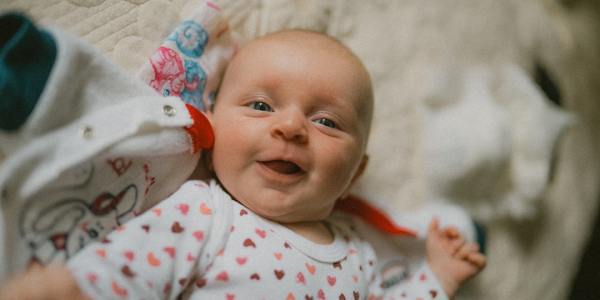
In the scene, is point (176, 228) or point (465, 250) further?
point (465, 250)

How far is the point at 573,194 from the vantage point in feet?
3.97

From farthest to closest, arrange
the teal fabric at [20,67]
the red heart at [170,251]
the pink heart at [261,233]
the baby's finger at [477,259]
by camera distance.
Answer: the baby's finger at [477,259]
the pink heart at [261,233]
the red heart at [170,251]
the teal fabric at [20,67]

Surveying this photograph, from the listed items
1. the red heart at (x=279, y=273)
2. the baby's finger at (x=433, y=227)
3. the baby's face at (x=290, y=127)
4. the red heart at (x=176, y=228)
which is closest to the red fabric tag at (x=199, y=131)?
the baby's face at (x=290, y=127)

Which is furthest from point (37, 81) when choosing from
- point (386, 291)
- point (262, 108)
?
point (386, 291)

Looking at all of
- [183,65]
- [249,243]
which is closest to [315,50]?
[183,65]

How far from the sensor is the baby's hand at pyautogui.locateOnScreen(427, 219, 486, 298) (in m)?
0.99

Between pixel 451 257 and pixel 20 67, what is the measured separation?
84 cm

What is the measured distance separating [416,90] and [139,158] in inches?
27.0

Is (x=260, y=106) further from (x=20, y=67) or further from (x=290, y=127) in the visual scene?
(x=20, y=67)

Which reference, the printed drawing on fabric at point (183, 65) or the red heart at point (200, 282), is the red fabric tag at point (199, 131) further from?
the red heart at point (200, 282)

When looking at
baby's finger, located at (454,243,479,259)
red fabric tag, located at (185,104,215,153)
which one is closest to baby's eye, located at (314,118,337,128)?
red fabric tag, located at (185,104,215,153)

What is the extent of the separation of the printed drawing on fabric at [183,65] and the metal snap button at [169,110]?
0.33 ft

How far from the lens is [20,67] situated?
1.91 ft

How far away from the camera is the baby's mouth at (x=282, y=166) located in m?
0.79
